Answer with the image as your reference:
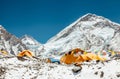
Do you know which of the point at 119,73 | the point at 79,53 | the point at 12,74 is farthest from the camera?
the point at 79,53

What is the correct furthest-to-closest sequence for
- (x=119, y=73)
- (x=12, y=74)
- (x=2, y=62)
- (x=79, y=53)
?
(x=79, y=53) → (x=2, y=62) → (x=12, y=74) → (x=119, y=73)

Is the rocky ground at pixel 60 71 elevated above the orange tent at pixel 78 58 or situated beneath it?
situated beneath

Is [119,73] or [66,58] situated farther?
[66,58]

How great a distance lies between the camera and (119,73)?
3562 centimetres

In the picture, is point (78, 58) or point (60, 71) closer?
point (60, 71)

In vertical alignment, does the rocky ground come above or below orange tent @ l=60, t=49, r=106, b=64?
below

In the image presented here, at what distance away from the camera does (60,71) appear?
126 ft

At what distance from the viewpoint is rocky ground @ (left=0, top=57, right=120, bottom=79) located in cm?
3666

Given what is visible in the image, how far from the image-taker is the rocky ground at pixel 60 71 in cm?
3666

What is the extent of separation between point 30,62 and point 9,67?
12.0 feet

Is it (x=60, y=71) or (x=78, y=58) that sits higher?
(x=78, y=58)

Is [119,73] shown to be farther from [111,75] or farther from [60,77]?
[60,77]

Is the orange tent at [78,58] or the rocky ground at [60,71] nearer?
the rocky ground at [60,71]

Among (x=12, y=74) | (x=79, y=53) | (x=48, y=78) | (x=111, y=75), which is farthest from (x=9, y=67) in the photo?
(x=79, y=53)
